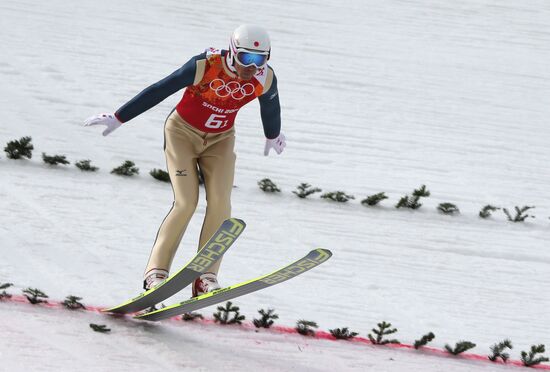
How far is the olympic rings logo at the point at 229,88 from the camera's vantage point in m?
6.34

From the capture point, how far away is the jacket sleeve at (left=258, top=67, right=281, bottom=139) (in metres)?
6.64

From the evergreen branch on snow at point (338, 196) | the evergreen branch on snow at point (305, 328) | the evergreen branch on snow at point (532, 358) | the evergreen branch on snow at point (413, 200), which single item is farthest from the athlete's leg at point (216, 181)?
the evergreen branch on snow at point (413, 200)

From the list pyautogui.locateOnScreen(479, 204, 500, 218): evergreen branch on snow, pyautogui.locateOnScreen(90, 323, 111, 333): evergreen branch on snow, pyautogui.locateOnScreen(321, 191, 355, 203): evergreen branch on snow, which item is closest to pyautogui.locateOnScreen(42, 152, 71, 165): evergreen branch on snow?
pyautogui.locateOnScreen(321, 191, 355, 203): evergreen branch on snow

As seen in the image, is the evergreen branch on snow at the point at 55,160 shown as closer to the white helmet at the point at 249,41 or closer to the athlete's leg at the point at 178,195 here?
the athlete's leg at the point at 178,195

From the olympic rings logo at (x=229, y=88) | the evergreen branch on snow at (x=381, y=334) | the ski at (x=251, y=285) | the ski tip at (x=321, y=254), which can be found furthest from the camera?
the evergreen branch on snow at (x=381, y=334)

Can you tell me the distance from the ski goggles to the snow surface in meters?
1.63

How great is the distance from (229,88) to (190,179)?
60 cm

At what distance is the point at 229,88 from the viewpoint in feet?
20.9

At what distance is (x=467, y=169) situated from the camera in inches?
427

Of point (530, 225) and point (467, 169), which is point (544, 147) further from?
point (530, 225)

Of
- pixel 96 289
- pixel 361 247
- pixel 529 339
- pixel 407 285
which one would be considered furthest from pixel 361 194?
pixel 96 289

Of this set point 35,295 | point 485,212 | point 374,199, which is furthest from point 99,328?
point 485,212

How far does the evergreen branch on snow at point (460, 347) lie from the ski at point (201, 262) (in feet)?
5.64

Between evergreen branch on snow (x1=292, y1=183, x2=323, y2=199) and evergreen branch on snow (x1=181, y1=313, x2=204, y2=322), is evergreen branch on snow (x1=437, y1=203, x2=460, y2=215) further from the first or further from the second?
evergreen branch on snow (x1=181, y1=313, x2=204, y2=322)
